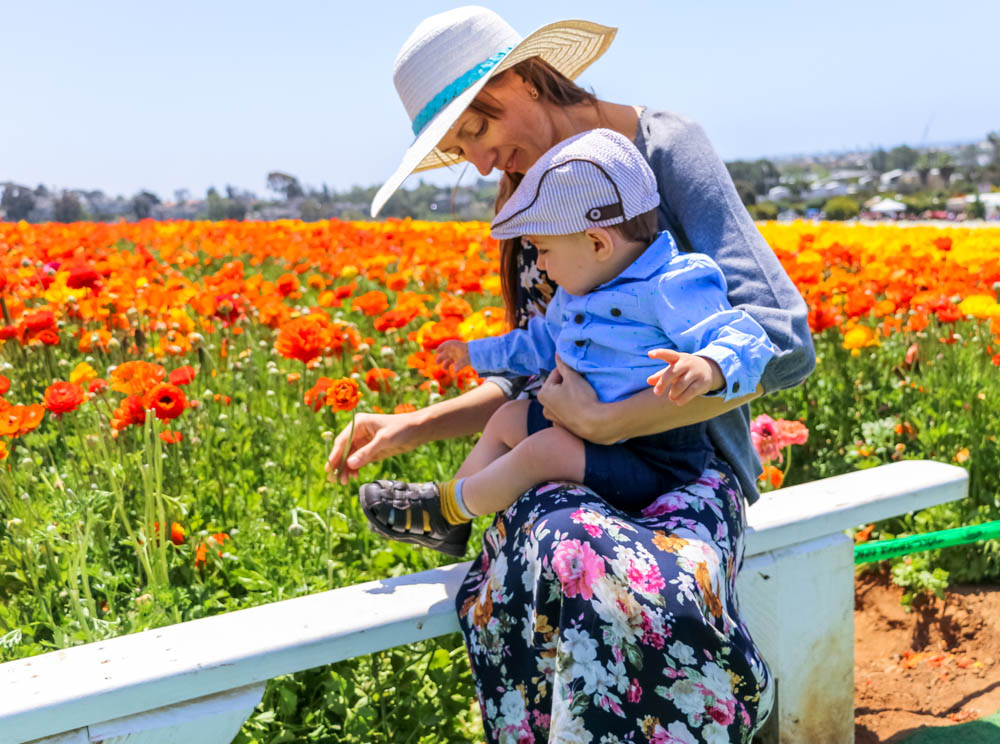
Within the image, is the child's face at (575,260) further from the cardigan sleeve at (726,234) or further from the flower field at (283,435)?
the flower field at (283,435)

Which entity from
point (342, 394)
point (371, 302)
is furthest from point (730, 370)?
point (371, 302)

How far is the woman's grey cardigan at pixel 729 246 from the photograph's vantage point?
1.68 m

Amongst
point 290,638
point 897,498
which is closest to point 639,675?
point 290,638

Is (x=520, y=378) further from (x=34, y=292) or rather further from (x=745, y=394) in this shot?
(x=34, y=292)

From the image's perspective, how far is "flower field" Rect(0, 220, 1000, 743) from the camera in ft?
6.55

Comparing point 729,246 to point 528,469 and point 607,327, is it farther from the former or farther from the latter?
point 528,469

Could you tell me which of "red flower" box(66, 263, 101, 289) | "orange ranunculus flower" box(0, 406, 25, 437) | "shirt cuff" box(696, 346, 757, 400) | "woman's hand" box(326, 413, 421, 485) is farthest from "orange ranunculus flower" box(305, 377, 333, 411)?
"red flower" box(66, 263, 101, 289)

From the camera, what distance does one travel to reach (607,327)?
1.63 m

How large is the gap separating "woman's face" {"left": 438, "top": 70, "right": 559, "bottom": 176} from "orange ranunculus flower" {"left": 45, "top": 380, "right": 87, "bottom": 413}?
1.06m

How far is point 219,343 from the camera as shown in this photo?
3783mm

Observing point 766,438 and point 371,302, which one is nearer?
point 766,438

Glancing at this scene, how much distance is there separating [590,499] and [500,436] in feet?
1.17

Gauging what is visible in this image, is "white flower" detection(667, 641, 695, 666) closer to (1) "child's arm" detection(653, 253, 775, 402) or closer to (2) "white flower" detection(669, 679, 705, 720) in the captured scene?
(2) "white flower" detection(669, 679, 705, 720)

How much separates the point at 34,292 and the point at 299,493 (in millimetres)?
1973
